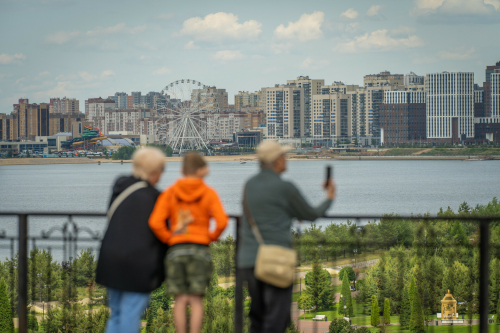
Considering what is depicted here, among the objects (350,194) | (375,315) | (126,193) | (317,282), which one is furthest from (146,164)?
(350,194)

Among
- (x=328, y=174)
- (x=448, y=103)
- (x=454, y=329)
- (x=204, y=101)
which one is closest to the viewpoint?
(x=328, y=174)

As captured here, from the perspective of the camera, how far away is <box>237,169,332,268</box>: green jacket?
3211 millimetres

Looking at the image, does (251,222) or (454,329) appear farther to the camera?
(454,329)

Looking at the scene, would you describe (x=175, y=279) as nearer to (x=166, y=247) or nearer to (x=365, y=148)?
(x=166, y=247)

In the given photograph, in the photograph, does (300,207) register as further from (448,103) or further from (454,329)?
(448,103)

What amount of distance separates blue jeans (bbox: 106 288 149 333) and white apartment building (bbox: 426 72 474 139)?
620 ft

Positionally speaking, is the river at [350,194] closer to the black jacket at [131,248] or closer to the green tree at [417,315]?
the green tree at [417,315]

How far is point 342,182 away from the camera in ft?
293

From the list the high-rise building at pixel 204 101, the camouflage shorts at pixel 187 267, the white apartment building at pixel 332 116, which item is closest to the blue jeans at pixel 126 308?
the camouflage shorts at pixel 187 267

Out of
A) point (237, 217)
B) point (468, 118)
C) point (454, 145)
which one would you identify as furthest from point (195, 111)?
point (468, 118)

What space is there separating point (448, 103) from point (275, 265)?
7772 inches

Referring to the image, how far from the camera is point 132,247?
10.8 ft

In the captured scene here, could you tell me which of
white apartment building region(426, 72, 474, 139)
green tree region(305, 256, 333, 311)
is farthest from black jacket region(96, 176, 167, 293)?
white apartment building region(426, 72, 474, 139)

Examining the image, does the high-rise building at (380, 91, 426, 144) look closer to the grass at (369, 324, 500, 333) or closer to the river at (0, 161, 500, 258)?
the river at (0, 161, 500, 258)
